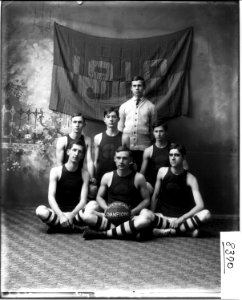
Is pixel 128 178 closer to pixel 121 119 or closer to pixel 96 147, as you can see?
pixel 96 147

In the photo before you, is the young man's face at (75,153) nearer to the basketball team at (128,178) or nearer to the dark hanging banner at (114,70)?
the basketball team at (128,178)

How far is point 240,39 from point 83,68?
1075 millimetres

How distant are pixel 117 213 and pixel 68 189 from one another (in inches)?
14.7

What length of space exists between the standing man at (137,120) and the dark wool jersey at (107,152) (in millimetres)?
62

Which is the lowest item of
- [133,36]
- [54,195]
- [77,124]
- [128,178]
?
[54,195]

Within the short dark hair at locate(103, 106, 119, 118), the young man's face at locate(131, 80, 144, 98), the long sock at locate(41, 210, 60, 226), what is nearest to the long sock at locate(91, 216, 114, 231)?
the long sock at locate(41, 210, 60, 226)

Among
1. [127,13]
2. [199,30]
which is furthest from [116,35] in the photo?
[199,30]

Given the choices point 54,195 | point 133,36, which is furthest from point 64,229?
point 133,36

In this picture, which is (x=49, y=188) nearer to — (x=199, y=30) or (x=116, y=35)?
(x=116, y=35)

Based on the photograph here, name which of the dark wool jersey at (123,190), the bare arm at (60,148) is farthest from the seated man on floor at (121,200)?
the bare arm at (60,148)

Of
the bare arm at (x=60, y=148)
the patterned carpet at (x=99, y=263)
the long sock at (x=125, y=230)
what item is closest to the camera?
the patterned carpet at (x=99, y=263)

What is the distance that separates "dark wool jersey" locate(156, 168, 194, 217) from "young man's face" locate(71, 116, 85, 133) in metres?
0.66

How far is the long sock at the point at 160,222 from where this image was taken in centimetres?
278

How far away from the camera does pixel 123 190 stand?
2.82m
